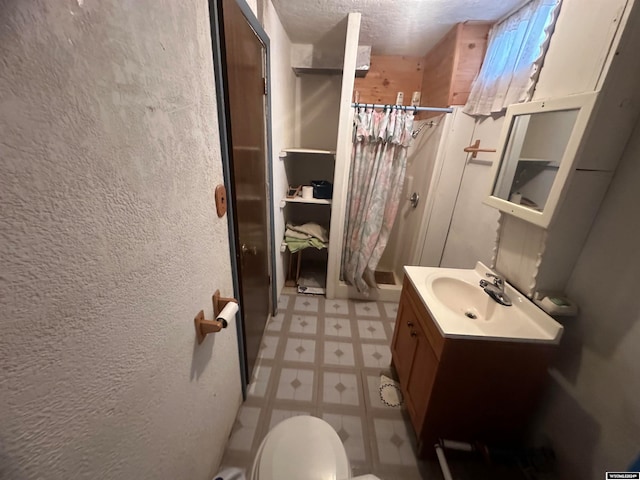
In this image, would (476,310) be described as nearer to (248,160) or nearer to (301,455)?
(301,455)

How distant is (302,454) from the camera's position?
86 centimetres

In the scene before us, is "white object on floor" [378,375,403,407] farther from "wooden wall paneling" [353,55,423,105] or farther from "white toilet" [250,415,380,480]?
"wooden wall paneling" [353,55,423,105]

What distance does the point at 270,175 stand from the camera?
1.68m

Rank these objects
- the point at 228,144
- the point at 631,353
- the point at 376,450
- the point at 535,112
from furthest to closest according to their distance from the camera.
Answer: the point at 376,450 < the point at 535,112 < the point at 228,144 < the point at 631,353

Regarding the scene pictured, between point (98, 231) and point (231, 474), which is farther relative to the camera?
point (231, 474)

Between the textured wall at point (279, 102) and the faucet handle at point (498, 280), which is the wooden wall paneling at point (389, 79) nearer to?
the textured wall at point (279, 102)

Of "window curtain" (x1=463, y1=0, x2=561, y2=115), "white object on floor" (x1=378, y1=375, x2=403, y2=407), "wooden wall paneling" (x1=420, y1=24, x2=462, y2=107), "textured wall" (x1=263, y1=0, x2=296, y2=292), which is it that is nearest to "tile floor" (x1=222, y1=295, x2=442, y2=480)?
"white object on floor" (x1=378, y1=375, x2=403, y2=407)

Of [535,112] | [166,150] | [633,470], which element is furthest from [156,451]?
[535,112]

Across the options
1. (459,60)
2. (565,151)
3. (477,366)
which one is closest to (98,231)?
(477,366)

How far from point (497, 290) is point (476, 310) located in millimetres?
161

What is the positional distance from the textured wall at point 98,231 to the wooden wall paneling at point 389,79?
2023 millimetres

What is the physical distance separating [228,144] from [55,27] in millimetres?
639

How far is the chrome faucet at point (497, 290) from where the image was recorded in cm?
119

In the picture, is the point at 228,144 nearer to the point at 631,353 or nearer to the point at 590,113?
the point at 590,113
